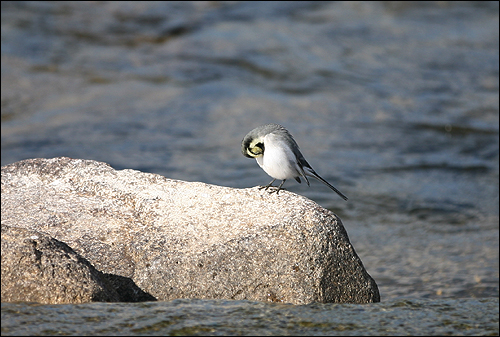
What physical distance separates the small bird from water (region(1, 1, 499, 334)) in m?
3.85

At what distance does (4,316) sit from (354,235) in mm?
6854

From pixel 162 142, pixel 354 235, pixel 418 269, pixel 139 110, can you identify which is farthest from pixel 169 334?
pixel 139 110

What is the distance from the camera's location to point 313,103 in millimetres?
13867

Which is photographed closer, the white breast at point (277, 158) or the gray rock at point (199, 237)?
the gray rock at point (199, 237)

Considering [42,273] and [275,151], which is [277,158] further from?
[42,273]

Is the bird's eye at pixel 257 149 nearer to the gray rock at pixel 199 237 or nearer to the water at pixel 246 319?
the gray rock at pixel 199 237

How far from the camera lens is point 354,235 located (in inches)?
372

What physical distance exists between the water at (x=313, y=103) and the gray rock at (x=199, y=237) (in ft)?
13.4

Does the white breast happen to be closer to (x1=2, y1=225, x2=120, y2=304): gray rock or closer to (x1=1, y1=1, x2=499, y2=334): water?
(x1=2, y1=225, x2=120, y2=304): gray rock

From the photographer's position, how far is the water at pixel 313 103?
33.3 feet

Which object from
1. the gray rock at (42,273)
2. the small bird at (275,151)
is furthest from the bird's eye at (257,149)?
the gray rock at (42,273)

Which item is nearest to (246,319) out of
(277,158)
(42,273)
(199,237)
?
(199,237)

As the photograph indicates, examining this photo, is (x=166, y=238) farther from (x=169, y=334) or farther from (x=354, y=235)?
(x=354, y=235)

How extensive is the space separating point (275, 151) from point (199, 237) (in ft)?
2.92
